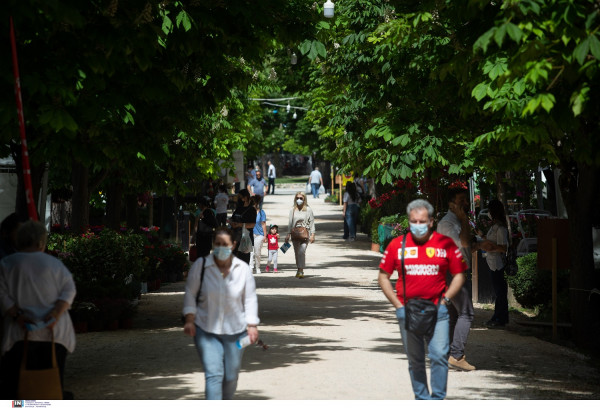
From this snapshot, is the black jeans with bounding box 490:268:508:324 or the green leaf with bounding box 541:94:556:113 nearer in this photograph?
the green leaf with bounding box 541:94:556:113

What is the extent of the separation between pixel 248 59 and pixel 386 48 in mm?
4280

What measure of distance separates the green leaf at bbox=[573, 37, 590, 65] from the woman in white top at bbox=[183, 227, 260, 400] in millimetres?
2912

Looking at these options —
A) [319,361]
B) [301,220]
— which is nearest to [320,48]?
[319,361]

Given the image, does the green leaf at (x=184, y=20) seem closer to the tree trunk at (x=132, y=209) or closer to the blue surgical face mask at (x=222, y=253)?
the blue surgical face mask at (x=222, y=253)

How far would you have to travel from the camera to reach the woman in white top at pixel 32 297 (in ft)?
23.7

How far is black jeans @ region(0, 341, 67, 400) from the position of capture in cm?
729

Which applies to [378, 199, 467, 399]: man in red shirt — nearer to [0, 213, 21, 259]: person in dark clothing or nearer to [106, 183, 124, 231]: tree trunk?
[0, 213, 21, 259]: person in dark clothing

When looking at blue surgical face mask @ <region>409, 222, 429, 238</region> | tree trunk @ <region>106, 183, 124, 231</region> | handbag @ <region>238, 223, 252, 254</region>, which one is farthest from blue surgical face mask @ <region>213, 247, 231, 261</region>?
tree trunk @ <region>106, 183, 124, 231</region>

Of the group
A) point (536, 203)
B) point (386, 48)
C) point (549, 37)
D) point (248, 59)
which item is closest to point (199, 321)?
point (549, 37)

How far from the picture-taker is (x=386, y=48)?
16.5 m

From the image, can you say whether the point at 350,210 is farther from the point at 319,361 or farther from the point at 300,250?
the point at 319,361

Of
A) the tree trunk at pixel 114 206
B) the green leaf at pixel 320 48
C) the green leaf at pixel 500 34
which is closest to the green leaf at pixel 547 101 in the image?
the green leaf at pixel 500 34

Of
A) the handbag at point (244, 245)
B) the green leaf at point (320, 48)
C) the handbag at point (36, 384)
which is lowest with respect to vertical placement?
the handbag at point (36, 384)

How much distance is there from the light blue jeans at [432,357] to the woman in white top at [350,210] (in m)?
25.7
